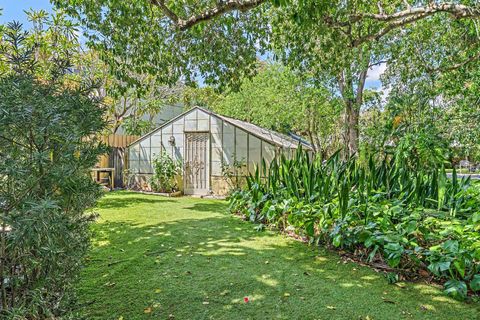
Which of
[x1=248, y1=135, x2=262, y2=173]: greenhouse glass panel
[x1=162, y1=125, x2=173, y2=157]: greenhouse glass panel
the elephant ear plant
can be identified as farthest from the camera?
[x1=162, y1=125, x2=173, y2=157]: greenhouse glass panel

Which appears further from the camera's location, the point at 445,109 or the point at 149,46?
the point at 445,109

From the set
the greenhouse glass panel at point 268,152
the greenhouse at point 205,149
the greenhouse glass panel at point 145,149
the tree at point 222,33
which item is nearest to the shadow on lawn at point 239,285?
the tree at point 222,33

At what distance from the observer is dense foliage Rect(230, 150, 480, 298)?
3014mm

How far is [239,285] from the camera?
3133mm

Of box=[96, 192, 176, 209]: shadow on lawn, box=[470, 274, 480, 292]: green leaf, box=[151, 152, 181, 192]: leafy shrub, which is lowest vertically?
box=[470, 274, 480, 292]: green leaf

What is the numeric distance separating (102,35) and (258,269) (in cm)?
431

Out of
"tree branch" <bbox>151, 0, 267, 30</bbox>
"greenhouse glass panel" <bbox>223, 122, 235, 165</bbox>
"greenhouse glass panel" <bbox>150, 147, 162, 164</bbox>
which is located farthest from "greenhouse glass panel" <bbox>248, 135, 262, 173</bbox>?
"tree branch" <bbox>151, 0, 267, 30</bbox>

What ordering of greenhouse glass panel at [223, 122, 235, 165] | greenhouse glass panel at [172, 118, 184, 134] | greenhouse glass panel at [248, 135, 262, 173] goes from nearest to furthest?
greenhouse glass panel at [248, 135, 262, 173]
greenhouse glass panel at [223, 122, 235, 165]
greenhouse glass panel at [172, 118, 184, 134]

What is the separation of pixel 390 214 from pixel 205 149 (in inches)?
291

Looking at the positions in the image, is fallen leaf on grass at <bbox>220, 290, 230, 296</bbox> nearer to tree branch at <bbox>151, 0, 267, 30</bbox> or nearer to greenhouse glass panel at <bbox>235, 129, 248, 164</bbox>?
Answer: tree branch at <bbox>151, 0, 267, 30</bbox>

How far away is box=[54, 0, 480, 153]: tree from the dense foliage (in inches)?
79.4

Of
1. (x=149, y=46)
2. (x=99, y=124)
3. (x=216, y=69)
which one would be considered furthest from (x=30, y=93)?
(x=216, y=69)

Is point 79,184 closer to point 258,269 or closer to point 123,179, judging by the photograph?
point 258,269

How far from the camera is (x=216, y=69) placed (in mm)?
5633
